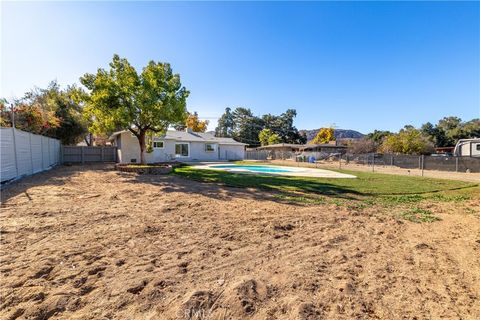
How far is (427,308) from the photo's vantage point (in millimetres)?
2383

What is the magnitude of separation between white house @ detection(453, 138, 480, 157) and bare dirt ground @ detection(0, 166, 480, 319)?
2549cm

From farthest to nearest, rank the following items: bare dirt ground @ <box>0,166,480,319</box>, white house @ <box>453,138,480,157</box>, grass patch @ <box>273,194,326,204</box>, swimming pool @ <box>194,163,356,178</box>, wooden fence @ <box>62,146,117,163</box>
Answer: white house @ <box>453,138,480,157</box>
wooden fence @ <box>62,146,117,163</box>
swimming pool @ <box>194,163,356,178</box>
grass patch @ <box>273,194,326,204</box>
bare dirt ground @ <box>0,166,480,319</box>

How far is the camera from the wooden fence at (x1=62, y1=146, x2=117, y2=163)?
22.5 meters

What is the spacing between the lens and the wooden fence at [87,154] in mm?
22516

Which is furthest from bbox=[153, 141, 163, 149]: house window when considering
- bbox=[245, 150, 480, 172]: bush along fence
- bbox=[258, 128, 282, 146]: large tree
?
bbox=[258, 128, 282, 146]: large tree

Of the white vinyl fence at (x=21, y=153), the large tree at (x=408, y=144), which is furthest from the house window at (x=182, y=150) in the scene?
the large tree at (x=408, y=144)

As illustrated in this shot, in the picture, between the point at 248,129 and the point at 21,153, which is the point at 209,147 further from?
the point at 248,129

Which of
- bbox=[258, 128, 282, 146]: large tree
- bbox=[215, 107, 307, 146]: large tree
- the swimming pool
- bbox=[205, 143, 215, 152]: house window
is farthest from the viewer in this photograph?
bbox=[215, 107, 307, 146]: large tree

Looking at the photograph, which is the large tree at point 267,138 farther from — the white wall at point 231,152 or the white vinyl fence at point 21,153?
the white vinyl fence at point 21,153

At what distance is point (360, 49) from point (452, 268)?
18.6 metres

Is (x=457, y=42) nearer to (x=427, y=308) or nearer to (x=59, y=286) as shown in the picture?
(x=427, y=308)

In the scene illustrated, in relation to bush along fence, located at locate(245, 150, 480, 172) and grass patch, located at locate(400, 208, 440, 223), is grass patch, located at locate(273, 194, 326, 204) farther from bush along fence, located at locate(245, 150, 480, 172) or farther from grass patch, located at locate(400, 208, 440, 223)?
bush along fence, located at locate(245, 150, 480, 172)

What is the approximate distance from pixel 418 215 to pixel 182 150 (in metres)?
24.7

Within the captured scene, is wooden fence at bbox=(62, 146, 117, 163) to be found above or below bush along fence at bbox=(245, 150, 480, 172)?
above
